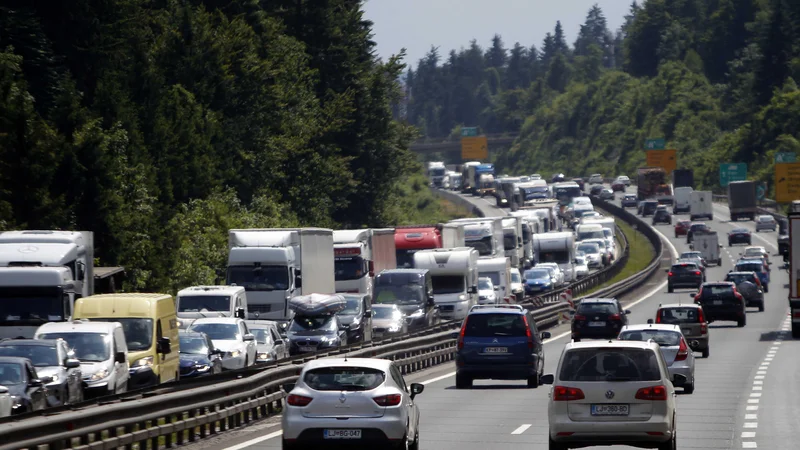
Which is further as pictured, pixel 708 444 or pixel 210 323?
pixel 210 323

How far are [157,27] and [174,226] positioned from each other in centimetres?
1925

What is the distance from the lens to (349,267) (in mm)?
50281

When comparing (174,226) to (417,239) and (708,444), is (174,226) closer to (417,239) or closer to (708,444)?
(417,239)

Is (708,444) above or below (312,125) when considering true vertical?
below

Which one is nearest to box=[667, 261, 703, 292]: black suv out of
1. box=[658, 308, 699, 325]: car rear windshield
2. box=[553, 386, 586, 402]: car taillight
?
box=[658, 308, 699, 325]: car rear windshield

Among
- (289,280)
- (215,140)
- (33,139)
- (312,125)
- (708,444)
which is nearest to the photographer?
(708,444)

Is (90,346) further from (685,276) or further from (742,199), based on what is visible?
(742,199)

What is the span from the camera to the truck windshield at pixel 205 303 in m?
37.2

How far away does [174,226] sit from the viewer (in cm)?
5884

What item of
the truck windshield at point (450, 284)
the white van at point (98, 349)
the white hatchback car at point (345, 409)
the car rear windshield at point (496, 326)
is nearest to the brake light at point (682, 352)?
the car rear windshield at point (496, 326)

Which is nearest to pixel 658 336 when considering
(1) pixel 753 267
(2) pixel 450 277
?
(2) pixel 450 277

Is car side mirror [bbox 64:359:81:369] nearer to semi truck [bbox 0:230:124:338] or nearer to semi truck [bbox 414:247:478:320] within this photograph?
semi truck [bbox 0:230:124:338]

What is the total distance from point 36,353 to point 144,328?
471 centimetres

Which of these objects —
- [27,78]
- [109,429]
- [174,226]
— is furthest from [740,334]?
[109,429]
